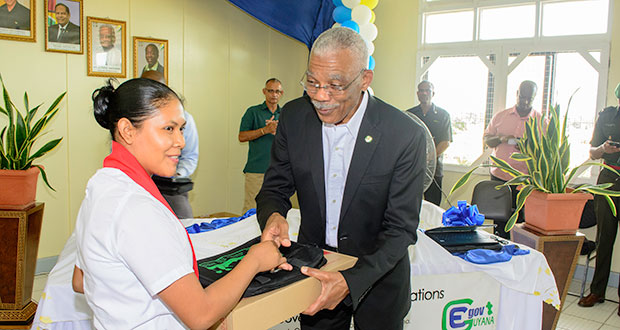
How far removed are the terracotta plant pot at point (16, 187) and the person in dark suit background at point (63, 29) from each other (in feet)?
5.43

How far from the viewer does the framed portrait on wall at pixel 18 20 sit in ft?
13.1

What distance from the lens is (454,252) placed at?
7.86 feet

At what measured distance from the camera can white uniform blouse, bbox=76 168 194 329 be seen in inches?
39.4

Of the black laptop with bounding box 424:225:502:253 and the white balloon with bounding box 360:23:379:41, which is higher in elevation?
the white balloon with bounding box 360:23:379:41

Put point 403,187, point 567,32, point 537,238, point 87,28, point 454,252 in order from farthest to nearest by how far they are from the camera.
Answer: point 567,32
point 87,28
point 537,238
point 454,252
point 403,187

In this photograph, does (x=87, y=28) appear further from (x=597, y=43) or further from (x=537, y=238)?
(x=597, y=43)

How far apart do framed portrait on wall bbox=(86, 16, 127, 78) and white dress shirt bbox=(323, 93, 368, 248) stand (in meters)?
3.66

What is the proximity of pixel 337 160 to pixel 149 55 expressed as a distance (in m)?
3.92

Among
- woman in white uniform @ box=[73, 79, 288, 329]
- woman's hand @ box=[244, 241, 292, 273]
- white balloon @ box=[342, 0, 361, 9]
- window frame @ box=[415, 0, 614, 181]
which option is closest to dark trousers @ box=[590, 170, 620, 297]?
window frame @ box=[415, 0, 614, 181]

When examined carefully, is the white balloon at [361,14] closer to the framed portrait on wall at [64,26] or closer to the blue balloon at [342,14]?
the blue balloon at [342,14]

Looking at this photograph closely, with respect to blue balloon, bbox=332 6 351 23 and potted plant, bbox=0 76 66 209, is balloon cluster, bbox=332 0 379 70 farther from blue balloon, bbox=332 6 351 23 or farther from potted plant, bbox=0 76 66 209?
potted plant, bbox=0 76 66 209

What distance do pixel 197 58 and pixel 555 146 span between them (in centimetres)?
413

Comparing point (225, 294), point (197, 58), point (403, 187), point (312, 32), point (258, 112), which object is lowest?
point (225, 294)

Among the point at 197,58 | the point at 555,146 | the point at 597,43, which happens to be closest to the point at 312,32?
the point at 197,58
